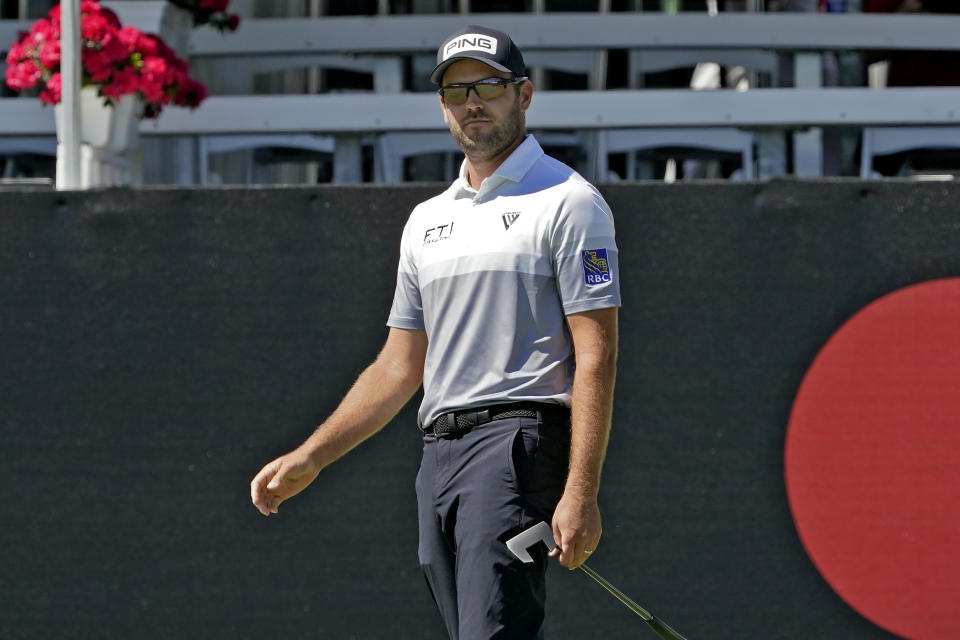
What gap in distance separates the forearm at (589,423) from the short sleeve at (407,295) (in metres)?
0.54

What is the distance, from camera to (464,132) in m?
2.82

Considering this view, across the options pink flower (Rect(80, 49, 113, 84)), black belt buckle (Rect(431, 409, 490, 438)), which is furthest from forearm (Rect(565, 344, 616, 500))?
pink flower (Rect(80, 49, 113, 84))

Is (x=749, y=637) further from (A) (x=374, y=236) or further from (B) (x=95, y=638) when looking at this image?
(B) (x=95, y=638)

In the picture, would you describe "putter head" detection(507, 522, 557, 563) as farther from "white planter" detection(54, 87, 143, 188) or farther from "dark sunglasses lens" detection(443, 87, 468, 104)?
"white planter" detection(54, 87, 143, 188)

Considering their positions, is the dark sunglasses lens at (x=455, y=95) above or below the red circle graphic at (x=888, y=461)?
above

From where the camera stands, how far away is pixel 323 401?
4277mm

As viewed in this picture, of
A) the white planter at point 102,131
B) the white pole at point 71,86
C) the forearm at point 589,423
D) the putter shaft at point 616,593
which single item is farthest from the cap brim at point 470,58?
the white planter at point 102,131

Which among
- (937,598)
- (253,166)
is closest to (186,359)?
(937,598)

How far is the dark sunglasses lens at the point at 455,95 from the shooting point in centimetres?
277

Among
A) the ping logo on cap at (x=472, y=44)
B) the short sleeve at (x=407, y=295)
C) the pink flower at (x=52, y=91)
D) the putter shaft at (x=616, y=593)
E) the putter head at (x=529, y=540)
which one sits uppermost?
the pink flower at (x=52, y=91)

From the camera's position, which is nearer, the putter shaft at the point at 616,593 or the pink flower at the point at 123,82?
the putter shaft at the point at 616,593

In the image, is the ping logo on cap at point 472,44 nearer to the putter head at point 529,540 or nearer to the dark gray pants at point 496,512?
Result: the dark gray pants at point 496,512

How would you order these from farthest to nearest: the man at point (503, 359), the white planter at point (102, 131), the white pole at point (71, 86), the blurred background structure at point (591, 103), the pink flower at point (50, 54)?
the blurred background structure at point (591, 103), the white planter at point (102, 131), the pink flower at point (50, 54), the white pole at point (71, 86), the man at point (503, 359)

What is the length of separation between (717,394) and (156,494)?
5.91 feet
